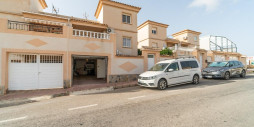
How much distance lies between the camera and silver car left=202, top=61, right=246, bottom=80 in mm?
9645

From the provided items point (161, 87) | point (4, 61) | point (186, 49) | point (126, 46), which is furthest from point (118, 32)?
point (186, 49)

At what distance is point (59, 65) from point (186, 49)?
1651 cm

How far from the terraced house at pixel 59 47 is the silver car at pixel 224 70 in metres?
4.59

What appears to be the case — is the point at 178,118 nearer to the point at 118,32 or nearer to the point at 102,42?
the point at 102,42

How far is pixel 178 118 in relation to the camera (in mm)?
3213

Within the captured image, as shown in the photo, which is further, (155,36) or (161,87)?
(155,36)

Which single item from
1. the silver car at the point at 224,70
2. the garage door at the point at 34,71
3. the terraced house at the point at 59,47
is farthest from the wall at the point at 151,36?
the garage door at the point at 34,71

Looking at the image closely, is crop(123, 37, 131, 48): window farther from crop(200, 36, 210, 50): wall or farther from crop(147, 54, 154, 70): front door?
crop(200, 36, 210, 50): wall

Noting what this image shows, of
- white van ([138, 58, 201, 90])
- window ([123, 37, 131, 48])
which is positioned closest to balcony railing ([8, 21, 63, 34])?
window ([123, 37, 131, 48])

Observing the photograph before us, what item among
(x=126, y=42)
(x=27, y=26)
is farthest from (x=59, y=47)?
(x=126, y=42)

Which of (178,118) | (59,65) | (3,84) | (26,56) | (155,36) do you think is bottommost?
(178,118)

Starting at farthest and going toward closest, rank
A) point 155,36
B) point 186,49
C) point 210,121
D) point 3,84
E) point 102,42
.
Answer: point 155,36, point 186,49, point 102,42, point 3,84, point 210,121

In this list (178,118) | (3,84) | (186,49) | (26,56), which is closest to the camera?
(178,118)

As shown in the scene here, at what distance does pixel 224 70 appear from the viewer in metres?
9.66
